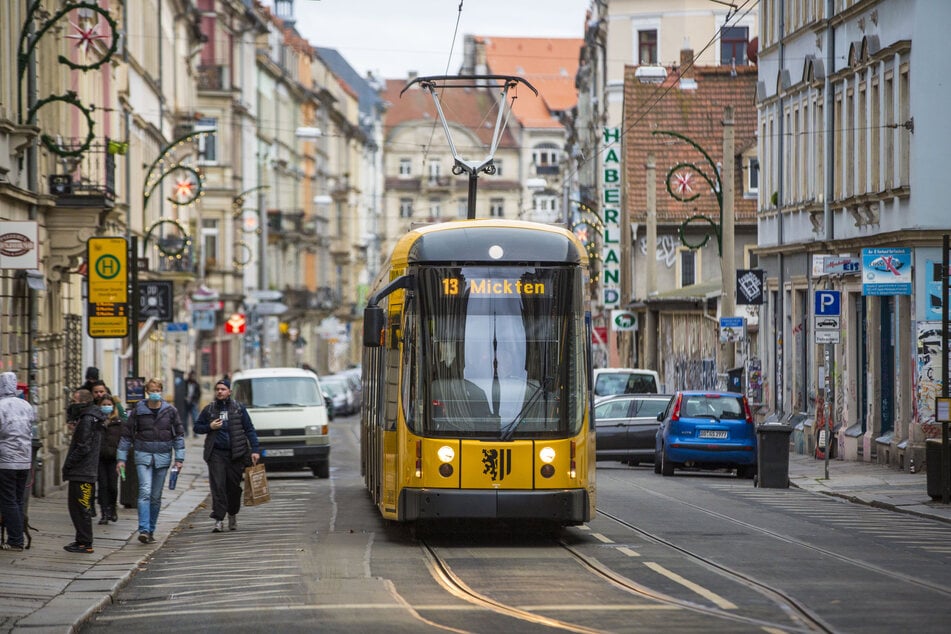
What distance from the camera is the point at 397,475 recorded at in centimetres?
1892

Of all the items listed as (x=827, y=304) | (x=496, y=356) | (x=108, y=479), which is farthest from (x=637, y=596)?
(x=827, y=304)

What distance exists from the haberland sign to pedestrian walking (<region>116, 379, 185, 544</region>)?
149ft

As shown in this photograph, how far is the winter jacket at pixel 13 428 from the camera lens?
18922mm

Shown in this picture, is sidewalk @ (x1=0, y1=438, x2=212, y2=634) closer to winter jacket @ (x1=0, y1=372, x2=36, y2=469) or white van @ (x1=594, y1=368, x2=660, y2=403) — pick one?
winter jacket @ (x1=0, y1=372, x2=36, y2=469)

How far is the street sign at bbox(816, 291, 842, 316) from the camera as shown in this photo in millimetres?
30547

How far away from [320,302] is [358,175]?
28.1m

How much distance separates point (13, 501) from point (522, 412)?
5.19m

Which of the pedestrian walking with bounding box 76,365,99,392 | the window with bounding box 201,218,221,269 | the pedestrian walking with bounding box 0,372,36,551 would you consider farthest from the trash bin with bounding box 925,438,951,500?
the window with bounding box 201,218,221,269

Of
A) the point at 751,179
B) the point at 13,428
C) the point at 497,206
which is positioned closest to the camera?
the point at 13,428

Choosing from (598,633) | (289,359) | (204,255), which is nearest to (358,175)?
(289,359)

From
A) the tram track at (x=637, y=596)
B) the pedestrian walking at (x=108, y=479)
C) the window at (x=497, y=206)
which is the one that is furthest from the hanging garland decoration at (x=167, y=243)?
the window at (x=497, y=206)

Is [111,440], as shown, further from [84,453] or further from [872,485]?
[872,485]

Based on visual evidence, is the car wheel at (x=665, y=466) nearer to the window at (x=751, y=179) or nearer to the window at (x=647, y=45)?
the window at (x=751, y=179)

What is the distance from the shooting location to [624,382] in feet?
147
